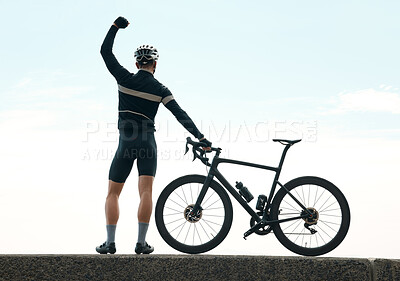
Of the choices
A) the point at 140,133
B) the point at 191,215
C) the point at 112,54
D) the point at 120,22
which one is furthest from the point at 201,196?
the point at 120,22

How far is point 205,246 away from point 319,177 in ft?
5.32

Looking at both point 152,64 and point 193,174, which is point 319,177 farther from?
point 152,64

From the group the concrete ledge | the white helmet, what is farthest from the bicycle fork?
the white helmet

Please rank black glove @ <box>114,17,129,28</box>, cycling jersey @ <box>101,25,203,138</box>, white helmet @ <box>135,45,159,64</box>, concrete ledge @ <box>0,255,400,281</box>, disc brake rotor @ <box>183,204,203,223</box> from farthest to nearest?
black glove @ <box>114,17,129,28</box>, white helmet @ <box>135,45,159,64</box>, cycling jersey @ <box>101,25,203,138</box>, disc brake rotor @ <box>183,204,203,223</box>, concrete ledge @ <box>0,255,400,281</box>

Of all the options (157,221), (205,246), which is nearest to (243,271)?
(205,246)

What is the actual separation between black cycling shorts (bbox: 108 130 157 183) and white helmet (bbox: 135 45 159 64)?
3.07 feet

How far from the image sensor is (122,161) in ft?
20.7

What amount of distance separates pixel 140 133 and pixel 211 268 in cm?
187

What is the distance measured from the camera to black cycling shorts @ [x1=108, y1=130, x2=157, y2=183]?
6.29 m

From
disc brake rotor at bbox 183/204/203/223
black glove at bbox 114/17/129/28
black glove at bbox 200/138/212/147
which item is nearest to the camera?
disc brake rotor at bbox 183/204/203/223

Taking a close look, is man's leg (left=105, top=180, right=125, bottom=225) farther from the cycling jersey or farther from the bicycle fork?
the bicycle fork

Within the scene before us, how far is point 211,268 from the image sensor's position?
5.75 metres

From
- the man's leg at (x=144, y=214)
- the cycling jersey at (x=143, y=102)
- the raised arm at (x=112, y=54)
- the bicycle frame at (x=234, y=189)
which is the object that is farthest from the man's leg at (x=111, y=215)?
the raised arm at (x=112, y=54)

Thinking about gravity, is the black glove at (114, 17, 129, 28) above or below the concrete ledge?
above
